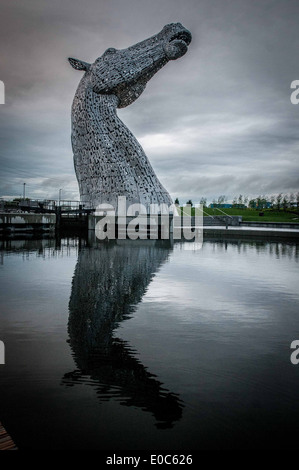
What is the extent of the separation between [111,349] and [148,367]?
486 mm

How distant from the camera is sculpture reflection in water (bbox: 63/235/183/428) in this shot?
2.46m

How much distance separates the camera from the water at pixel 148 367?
2126 mm

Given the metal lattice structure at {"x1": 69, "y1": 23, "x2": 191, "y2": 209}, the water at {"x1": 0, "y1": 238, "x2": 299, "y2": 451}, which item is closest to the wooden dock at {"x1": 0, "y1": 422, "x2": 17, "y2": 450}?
the water at {"x1": 0, "y1": 238, "x2": 299, "y2": 451}

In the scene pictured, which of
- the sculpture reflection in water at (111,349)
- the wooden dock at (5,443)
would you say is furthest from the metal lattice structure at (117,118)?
the wooden dock at (5,443)

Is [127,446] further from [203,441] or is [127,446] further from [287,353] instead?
[287,353]

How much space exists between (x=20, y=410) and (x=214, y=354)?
166 centimetres

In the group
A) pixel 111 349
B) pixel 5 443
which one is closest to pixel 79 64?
pixel 111 349

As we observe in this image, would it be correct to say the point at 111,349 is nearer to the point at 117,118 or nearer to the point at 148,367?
the point at 148,367

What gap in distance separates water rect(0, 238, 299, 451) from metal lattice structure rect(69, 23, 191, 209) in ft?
51.7

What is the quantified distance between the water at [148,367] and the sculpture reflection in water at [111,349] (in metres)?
0.01

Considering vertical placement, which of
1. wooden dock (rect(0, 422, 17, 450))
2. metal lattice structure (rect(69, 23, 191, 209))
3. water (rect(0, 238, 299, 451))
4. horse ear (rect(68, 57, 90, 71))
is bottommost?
water (rect(0, 238, 299, 451))

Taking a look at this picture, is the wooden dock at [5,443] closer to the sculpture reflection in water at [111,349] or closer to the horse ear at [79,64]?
the sculpture reflection in water at [111,349]

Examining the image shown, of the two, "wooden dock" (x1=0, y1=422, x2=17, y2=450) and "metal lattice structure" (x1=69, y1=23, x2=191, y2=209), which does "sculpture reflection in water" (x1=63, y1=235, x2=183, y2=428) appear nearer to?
"wooden dock" (x1=0, y1=422, x2=17, y2=450)

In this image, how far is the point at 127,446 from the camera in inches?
78.7
